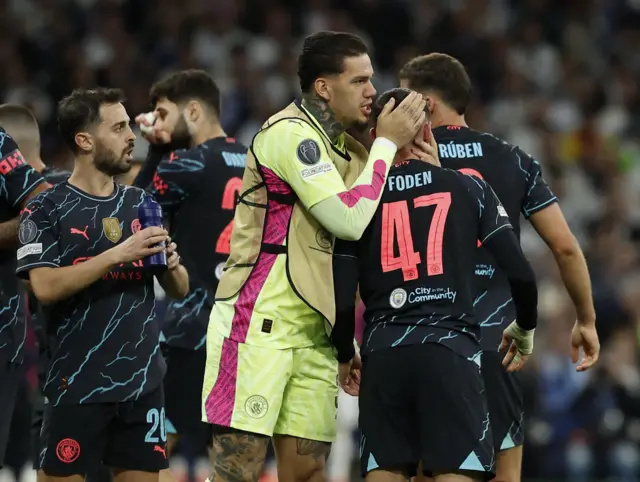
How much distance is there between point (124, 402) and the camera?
546 centimetres

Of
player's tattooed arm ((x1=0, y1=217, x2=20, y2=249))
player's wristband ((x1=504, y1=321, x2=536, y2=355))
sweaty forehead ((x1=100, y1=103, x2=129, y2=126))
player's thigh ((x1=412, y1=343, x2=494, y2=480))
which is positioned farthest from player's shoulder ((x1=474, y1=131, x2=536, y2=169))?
player's tattooed arm ((x1=0, y1=217, x2=20, y2=249))

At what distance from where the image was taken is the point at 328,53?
17.3 feet

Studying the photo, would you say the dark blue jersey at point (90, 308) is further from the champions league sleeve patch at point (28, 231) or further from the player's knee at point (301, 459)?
the player's knee at point (301, 459)

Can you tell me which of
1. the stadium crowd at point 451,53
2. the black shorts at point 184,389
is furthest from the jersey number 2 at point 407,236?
the stadium crowd at point 451,53

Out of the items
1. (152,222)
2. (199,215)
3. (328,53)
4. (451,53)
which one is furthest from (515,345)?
(451,53)

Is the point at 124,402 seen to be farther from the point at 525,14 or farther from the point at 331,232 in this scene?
A: the point at 525,14

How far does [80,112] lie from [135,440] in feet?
4.87

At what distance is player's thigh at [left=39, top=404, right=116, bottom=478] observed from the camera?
5379 millimetres

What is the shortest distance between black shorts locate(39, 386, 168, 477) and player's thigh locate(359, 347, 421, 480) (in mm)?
1020

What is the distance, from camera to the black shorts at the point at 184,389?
22.1ft

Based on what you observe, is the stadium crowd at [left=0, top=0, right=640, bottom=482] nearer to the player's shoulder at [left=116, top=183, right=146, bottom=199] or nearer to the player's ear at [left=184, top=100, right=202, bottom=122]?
the player's ear at [left=184, top=100, right=202, bottom=122]

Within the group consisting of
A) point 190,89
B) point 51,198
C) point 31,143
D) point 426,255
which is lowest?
point 426,255

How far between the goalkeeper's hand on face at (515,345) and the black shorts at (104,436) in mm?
1549

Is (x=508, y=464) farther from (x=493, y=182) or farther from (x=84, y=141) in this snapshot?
(x=84, y=141)
